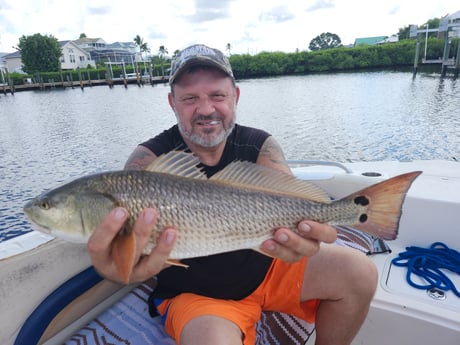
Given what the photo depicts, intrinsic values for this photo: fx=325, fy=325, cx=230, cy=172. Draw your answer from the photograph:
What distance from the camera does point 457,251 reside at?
3355mm

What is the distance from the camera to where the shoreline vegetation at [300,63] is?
60312 mm

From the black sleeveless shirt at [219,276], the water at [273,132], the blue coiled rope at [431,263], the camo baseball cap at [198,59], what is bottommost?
the water at [273,132]

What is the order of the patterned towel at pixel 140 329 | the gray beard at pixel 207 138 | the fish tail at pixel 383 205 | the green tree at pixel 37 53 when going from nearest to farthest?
the fish tail at pixel 383 205, the patterned towel at pixel 140 329, the gray beard at pixel 207 138, the green tree at pixel 37 53

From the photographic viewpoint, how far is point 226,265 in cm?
230

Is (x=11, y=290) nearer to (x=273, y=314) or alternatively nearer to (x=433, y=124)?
(x=273, y=314)

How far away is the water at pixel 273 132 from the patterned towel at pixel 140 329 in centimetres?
704

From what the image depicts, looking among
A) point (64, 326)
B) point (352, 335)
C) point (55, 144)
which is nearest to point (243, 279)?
point (352, 335)

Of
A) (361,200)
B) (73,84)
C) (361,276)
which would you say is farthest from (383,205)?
(73,84)

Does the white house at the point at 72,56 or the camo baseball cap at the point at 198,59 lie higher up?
the white house at the point at 72,56

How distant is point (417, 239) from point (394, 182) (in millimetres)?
2159

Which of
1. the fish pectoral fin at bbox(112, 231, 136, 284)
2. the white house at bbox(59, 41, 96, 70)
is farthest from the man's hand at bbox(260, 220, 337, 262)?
the white house at bbox(59, 41, 96, 70)

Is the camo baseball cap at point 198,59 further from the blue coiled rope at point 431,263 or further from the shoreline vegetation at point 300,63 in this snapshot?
the shoreline vegetation at point 300,63

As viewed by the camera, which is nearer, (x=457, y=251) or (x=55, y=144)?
(x=457, y=251)

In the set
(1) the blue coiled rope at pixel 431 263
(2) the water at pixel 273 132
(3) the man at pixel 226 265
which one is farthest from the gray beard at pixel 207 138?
(2) the water at pixel 273 132
